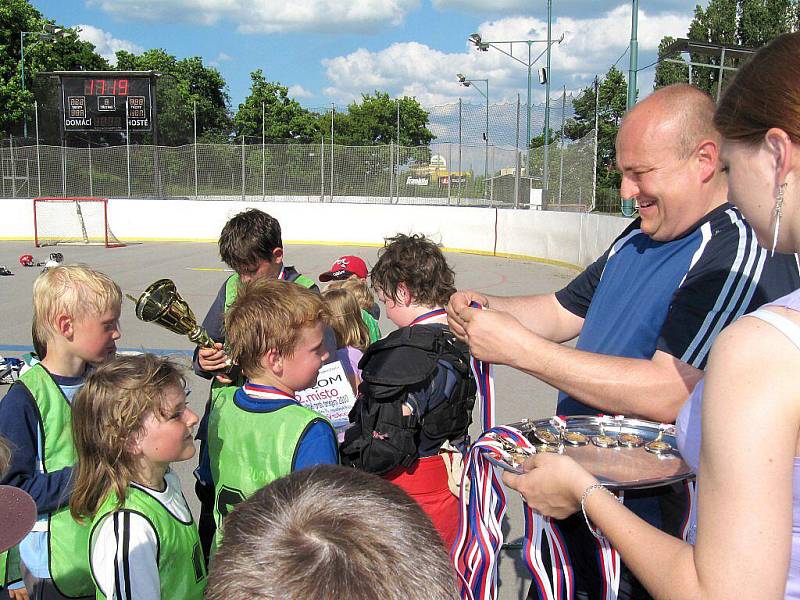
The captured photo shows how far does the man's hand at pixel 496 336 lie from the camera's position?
209 centimetres

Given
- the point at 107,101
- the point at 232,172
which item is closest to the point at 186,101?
the point at 107,101

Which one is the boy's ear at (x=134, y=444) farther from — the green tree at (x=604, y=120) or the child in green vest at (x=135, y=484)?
the green tree at (x=604, y=120)

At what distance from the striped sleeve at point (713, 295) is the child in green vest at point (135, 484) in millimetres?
1532

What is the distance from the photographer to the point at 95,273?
307cm

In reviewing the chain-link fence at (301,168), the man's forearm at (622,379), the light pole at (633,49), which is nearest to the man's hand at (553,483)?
the man's forearm at (622,379)

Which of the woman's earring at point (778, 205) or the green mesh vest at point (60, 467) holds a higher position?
the woman's earring at point (778, 205)

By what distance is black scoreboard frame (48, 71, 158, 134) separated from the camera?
28500mm

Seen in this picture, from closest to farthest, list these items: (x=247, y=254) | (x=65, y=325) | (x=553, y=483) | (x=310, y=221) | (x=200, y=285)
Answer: (x=553, y=483)
(x=65, y=325)
(x=247, y=254)
(x=200, y=285)
(x=310, y=221)

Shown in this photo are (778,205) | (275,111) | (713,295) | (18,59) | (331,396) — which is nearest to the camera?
(778,205)

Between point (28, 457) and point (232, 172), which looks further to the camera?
point (232, 172)

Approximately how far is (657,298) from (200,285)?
12.8m

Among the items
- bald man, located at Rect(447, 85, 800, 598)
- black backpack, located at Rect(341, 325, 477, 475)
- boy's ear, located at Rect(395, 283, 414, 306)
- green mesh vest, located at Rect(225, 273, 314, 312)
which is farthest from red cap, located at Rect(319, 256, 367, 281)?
bald man, located at Rect(447, 85, 800, 598)

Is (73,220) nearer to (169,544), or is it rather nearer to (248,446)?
(248,446)

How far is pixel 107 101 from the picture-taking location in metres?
28.8
